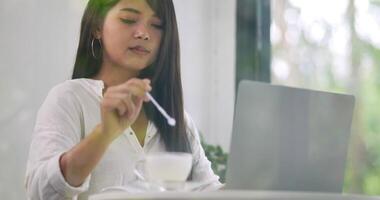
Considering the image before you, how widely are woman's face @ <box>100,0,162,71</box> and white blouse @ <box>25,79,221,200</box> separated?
7 centimetres

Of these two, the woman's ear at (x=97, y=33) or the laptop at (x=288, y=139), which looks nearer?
the laptop at (x=288, y=139)

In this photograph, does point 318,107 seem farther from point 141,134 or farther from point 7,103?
point 7,103

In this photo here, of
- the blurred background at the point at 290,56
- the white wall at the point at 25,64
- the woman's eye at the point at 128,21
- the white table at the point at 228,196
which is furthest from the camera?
the blurred background at the point at 290,56

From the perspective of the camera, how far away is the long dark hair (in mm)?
1206

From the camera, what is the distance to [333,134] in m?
1.02

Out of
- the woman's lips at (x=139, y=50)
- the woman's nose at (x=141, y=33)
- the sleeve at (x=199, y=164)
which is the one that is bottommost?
the sleeve at (x=199, y=164)

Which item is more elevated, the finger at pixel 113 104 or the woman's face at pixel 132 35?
the woman's face at pixel 132 35

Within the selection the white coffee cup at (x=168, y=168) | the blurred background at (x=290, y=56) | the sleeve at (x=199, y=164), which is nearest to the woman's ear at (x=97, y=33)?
the sleeve at (x=199, y=164)

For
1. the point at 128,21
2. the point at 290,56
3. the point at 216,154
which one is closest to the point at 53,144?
the point at 128,21

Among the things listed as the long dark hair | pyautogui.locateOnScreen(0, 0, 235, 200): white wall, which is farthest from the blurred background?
the long dark hair

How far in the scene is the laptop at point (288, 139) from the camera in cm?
92

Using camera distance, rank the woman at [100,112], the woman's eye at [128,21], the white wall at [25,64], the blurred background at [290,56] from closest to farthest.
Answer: the woman at [100,112], the woman's eye at [128,21], the white wall at [25,64], the blurred background at [290,56]

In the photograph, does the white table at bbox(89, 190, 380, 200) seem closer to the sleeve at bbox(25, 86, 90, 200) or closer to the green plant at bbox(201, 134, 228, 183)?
the sleeve at bbox(25, 86, 90, 200)

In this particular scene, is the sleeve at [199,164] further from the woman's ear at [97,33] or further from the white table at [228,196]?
the white table at [228,196]
